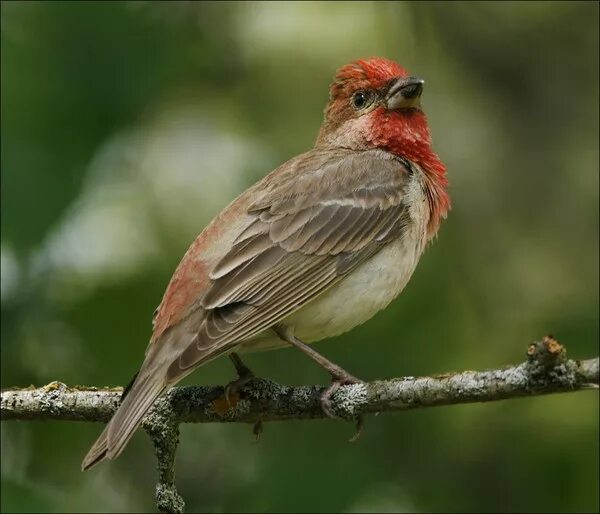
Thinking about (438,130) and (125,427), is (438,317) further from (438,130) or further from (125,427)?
(438,130)

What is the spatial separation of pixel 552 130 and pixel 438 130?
0.90 metres

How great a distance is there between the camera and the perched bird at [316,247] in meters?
5.54

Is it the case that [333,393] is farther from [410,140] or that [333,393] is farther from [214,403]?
[410,140]

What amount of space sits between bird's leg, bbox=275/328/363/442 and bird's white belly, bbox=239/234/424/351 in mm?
44

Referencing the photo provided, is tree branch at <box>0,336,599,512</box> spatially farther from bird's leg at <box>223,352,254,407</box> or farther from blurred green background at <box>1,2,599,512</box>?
blurred green background at <box>1,2,599,512</box>

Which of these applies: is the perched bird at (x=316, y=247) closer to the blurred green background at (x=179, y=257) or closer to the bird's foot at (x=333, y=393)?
the bird's foot at (x=333, y=393)

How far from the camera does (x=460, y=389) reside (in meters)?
4.60

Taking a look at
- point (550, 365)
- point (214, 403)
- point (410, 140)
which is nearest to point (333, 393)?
point (214, 403)

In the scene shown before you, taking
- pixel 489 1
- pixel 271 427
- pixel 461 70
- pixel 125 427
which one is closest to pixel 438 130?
pixel 461 70

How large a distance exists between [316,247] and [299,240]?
0.33ft

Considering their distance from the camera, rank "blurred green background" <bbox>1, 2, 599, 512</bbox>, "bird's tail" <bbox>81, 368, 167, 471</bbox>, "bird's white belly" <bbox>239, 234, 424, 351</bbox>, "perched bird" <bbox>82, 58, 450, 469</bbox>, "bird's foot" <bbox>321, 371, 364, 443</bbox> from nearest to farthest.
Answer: "bird's tail" <bbox>81, 368, 167, 471</bbox> < "bird's foot" <bbox>321, 371, 364, 443</bbox> < "perched bird" <bbox>82, 58, 450, 469</bbox> < "bird's white belly" <bbox>239, 234, 424, 351</bbox> < "blurred green background" <bbox>1, 2, 599, 512</bbox>

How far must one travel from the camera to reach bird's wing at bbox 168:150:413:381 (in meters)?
5.63

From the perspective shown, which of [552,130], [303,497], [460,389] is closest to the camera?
[460,389]

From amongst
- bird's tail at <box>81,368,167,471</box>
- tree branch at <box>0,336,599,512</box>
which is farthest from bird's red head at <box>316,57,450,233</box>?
bird's tail at <box>81,368,167,471</box>
